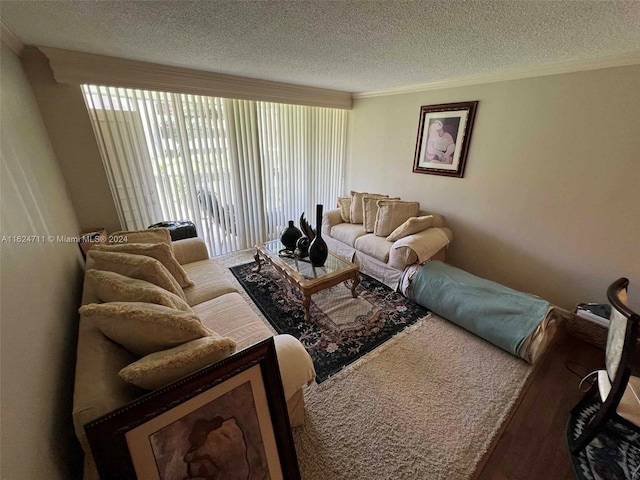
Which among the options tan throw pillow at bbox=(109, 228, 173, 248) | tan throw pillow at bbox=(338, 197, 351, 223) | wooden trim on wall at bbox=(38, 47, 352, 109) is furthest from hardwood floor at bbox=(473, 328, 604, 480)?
wooden trim on wall at bbox=(38, 47, 352, 109)

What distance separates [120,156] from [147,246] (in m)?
1.52

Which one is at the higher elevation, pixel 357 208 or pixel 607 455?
pixel 357 208

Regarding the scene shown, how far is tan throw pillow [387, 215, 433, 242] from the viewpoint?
2.92 meters

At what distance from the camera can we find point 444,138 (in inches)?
122

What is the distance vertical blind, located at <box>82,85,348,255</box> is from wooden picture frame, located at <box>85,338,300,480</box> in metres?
2.73

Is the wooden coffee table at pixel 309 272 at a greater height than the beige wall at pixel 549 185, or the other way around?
the beige wall at pixel 549 185

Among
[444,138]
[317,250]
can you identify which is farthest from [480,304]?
[444,138]

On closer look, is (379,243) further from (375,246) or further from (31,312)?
(31,312)

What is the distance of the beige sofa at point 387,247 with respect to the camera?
272 centimetres

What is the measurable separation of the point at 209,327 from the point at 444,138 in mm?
3199

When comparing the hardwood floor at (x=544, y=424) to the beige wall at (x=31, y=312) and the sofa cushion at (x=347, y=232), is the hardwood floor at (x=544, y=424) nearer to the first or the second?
the beige wall at (x=31, y=312)

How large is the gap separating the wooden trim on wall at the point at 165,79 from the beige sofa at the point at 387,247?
191 cm

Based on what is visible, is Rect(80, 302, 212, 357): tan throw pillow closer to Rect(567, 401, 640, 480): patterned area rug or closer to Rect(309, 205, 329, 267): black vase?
Rect(309, 205, 329, 267): black vase

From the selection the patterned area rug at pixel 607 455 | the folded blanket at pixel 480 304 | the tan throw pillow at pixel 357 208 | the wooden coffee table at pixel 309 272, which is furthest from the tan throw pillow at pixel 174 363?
the tan throw pillow at pixel 357 208
